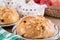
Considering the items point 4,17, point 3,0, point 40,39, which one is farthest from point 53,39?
point 3,0

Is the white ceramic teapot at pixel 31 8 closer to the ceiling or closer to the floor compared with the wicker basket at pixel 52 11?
closer to the ceiling

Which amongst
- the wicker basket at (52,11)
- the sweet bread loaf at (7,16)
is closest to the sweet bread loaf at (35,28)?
the sweet bread loaf at (7,16)

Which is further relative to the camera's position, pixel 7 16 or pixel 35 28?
pixel 7 16

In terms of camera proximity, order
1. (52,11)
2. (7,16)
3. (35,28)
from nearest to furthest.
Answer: (35,28) < (7,16) < (52,11)

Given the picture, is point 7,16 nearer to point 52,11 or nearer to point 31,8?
point 31,8

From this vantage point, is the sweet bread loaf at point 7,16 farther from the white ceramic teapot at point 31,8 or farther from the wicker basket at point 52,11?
the wicker basket at point 52,11

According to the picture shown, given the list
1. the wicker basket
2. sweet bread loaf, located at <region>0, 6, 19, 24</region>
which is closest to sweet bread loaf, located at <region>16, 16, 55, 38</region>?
sweet bread loaf, located at <region>0, 6, 19, 24</region>

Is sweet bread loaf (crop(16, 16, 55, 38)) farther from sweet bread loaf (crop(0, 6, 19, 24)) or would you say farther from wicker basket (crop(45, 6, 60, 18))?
wicker basket (crop(45, 6, 60, 18))

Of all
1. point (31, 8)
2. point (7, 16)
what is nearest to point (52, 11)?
point (31, 8)
